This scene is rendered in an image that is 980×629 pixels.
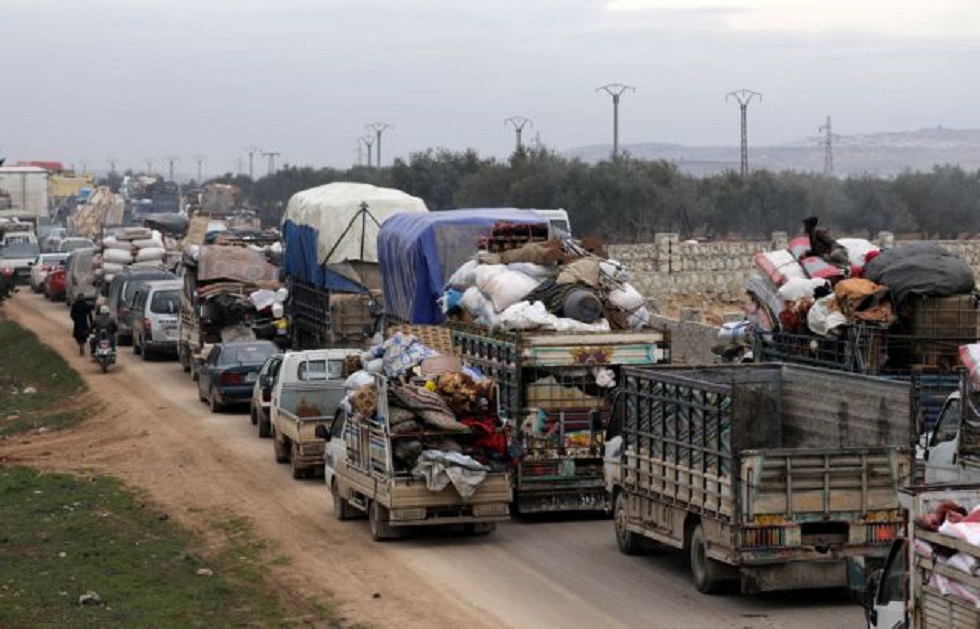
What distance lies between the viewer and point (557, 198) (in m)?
89.4

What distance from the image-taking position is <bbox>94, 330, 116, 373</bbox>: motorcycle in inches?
1657

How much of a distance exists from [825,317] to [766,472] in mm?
6178

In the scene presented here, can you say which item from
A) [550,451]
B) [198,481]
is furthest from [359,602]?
[198,481]

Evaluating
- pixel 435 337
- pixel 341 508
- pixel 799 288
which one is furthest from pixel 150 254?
pixel 799 288

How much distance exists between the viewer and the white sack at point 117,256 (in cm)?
5594

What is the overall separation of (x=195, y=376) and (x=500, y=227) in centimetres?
1378

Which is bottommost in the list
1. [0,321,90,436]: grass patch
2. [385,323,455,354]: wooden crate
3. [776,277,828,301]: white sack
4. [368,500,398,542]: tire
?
[0,321,90,436]: grass patch

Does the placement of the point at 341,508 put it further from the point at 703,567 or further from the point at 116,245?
the point at 116,245

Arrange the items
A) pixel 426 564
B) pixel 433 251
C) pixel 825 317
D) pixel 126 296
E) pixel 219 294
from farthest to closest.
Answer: pixel 126 296 → pixel 219 294 → pixel 433 251 → pixel 825 317 → pixel 426 564

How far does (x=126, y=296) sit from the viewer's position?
48781mm

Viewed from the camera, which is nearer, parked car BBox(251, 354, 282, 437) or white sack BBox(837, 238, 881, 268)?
white sack BBox(837, 238, 881, 268)

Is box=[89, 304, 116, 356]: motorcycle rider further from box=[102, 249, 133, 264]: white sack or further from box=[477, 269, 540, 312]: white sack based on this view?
box=[477, 269, 540, 312]: white sack

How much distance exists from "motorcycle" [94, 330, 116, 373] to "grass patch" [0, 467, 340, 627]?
15.8 m

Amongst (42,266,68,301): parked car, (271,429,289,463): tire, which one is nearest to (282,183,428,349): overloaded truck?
(271,429,289,463): tire
